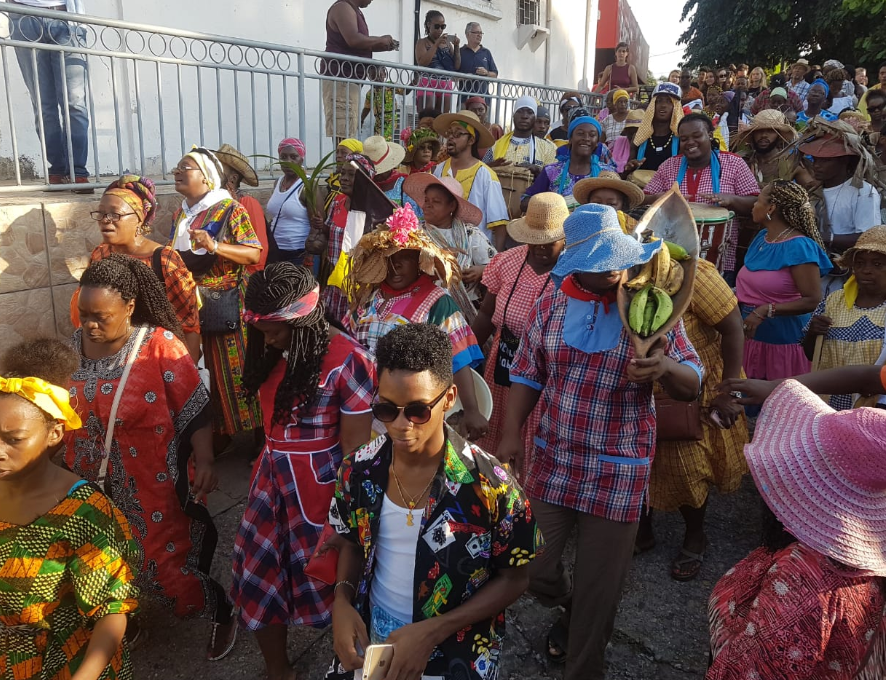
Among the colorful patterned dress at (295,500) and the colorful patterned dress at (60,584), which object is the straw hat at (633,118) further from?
the colorful patterned dress at (60,584)

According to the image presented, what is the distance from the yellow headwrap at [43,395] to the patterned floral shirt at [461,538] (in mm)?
1059

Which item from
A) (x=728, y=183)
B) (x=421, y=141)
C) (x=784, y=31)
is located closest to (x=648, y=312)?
(x=728, y=183)

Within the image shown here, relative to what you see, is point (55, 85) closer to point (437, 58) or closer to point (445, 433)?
point (445, 433)

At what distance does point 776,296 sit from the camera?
449 centimetres

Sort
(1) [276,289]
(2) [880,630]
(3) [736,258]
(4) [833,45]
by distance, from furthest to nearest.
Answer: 1. (4) [833,45]
2. (3) [736,258]
3. (1) [276,289]
4. (2) [880,630]

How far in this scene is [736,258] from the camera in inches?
243

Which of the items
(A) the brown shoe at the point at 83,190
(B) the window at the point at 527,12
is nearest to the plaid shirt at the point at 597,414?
(A) the brown shoe at the point at 83,190

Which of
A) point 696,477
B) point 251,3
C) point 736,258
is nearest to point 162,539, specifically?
point 696,477

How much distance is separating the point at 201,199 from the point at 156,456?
215 cm

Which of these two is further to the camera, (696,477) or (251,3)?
(251,3)

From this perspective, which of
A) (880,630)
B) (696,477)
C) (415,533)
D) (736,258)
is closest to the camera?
(880,630)

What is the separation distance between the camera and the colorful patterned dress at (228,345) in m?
4.56

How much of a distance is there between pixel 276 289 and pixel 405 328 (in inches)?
31.1

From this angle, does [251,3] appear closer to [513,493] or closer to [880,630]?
[513,493]
